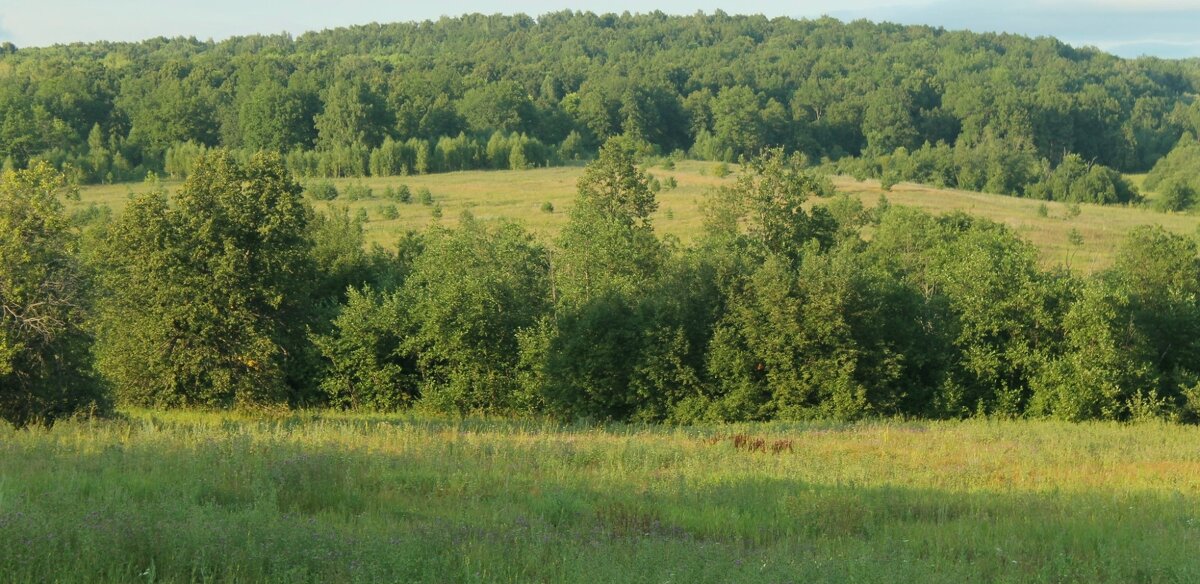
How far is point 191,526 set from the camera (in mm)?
8438

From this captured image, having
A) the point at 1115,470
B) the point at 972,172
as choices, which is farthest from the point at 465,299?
the point at 972,172

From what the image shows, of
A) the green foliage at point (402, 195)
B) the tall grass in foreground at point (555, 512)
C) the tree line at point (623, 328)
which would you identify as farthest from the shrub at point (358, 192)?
the tall grass in foreground at point (555, 512)

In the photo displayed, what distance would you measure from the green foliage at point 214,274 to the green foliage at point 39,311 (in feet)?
28.2

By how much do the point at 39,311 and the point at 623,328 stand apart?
1999 centimetres

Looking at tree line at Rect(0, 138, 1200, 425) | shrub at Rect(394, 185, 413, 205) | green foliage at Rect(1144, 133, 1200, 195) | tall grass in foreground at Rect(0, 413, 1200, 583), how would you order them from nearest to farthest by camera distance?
tall grass in foreground at Rect(0, 413, 1200, 583) < tree line at Rect(0, 138, 1200, 425) < shrub at Rect(394, 185, 413, 205) < green foliage at Rect(1144, 133, 1200, 195)

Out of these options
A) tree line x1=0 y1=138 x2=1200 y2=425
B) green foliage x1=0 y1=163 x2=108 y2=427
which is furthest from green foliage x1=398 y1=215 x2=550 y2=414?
green foliage x1=0 y1=163 x2=108 y2=427

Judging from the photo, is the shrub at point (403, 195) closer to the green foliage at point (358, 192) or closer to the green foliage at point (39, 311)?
the green foliage at point (358, 192)

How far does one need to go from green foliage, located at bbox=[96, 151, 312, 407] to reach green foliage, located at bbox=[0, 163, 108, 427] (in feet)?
28.2

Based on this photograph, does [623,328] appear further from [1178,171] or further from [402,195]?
[1178,171]

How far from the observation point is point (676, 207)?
278 ft

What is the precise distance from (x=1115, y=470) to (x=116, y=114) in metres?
125

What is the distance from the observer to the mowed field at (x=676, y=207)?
73.5m

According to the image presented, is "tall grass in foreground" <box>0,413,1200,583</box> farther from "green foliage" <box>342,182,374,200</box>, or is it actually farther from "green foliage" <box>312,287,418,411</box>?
"green foliage" <box>342,182,374,200</box>

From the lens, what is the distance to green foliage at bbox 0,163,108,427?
69.1 feet
